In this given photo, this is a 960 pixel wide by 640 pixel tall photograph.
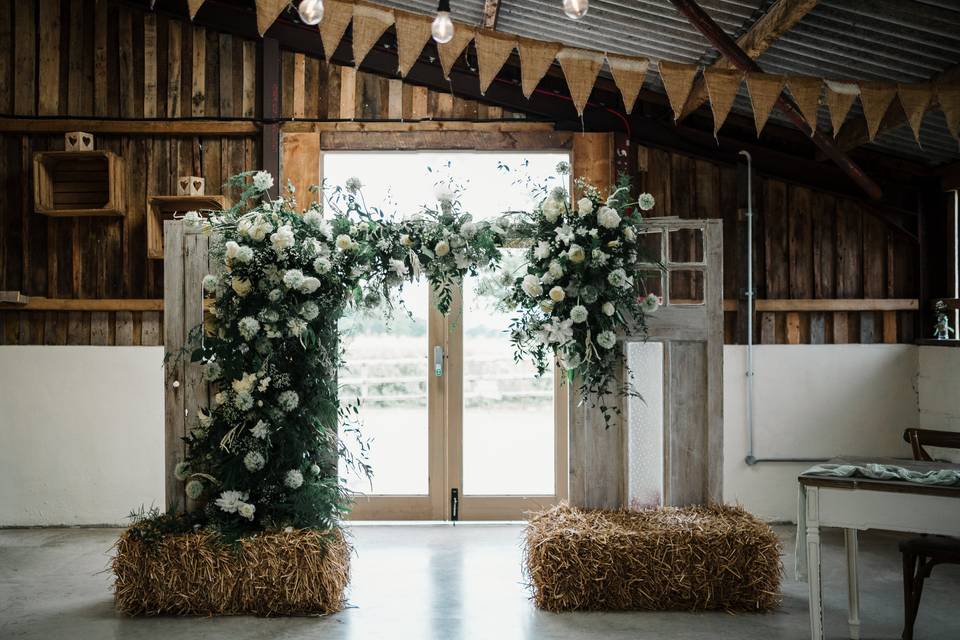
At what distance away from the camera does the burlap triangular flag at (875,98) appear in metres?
3.53

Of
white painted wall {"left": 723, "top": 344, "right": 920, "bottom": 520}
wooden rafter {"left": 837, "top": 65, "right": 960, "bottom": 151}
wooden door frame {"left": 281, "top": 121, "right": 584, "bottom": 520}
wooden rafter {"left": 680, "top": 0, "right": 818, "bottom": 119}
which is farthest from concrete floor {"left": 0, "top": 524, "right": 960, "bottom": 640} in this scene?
wooden rafter {"left": 680, "top": 0, "right": 818, "bottom": 119}

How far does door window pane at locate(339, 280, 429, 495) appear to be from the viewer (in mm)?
5789

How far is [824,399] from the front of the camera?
5699 millimetres

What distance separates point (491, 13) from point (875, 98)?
248 cm

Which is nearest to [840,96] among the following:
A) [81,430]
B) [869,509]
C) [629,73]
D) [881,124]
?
[629,73]

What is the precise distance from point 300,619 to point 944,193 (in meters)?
5.15

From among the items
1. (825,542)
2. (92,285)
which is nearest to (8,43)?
(92,285)

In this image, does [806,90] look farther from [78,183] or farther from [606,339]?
[78,183]

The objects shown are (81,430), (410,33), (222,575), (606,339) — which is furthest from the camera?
(81,430)

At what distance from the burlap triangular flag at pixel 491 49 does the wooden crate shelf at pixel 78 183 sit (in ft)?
10.9

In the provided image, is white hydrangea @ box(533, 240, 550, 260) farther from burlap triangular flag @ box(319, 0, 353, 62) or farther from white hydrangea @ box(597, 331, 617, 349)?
burlap triangular flag @ box(319, 0, 353, 62)

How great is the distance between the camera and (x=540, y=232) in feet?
13.4

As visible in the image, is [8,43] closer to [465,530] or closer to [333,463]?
[333,463]

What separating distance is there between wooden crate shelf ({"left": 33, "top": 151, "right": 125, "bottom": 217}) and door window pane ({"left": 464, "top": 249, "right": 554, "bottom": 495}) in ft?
8.68
